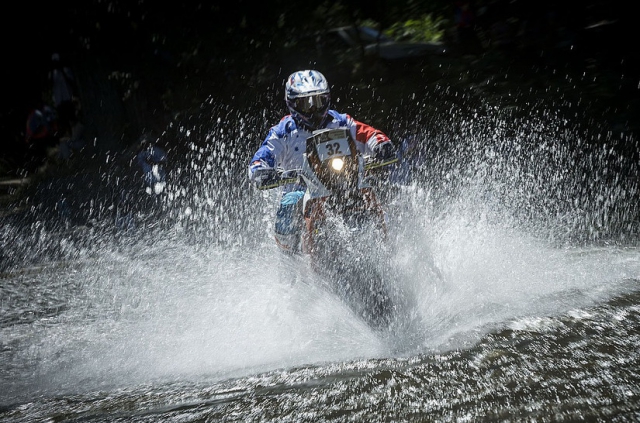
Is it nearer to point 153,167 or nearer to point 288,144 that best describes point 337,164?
point 288,144

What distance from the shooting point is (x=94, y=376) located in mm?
3826

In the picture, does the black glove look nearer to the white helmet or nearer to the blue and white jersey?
the blue and white jersey

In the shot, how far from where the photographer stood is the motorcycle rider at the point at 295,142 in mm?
4531

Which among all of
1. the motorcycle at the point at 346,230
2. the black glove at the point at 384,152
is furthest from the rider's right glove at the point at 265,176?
the black glove at the point at 384,152

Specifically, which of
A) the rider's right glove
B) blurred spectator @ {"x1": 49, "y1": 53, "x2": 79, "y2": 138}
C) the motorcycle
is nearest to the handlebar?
the rider's right glove

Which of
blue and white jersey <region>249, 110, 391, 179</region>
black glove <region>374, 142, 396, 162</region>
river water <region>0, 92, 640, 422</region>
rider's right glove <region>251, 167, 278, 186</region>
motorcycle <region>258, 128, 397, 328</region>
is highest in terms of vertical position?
blue and white jersey <region>249, 110, 391, 179</region>

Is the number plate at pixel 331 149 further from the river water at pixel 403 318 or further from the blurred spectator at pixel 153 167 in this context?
the blurred spectator at pixel 153 167

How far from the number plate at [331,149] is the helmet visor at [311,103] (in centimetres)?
72

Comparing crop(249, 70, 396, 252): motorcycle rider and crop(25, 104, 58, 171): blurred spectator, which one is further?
crop(25, 104, 58, 171): blurred spectator

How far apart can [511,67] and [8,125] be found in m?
16.1

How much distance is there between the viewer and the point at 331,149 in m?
3.95

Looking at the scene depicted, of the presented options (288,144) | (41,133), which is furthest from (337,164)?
(41,133)

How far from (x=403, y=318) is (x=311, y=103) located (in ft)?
6.14

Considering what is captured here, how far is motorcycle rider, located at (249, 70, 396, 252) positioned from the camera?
14.9ft
